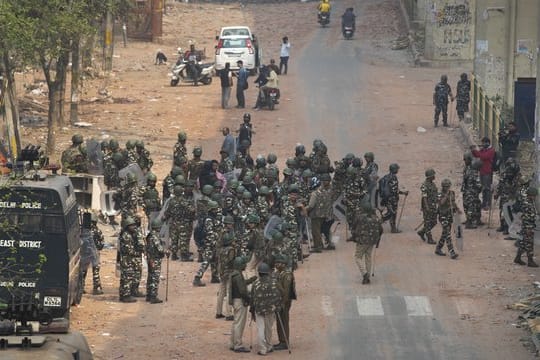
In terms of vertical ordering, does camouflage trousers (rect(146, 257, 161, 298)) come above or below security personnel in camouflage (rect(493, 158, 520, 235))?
below

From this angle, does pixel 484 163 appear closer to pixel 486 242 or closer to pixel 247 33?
pixel 486 242

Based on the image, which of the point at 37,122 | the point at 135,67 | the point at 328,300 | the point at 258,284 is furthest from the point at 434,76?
the point at 258,284

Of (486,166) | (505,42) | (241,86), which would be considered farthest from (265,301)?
(241,86)

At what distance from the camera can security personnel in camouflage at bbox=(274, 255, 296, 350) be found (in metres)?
20.1

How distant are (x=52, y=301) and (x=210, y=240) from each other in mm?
5107

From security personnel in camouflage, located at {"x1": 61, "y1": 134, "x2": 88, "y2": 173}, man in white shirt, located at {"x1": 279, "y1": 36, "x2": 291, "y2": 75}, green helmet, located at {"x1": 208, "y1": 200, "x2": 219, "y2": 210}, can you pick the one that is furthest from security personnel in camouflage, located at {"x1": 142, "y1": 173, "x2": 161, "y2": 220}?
man in white shirt, located at {"x1": 279, "y1": 36, "x2": 291, "y2": 75}

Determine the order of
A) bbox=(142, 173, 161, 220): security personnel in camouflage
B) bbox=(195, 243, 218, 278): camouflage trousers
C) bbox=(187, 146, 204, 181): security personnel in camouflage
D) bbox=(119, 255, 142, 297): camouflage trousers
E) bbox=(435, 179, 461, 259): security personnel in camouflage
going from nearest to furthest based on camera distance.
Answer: bbox=(119, 255, 142, 297): camouflage trousers → bbox=(195, 243, 218, 278): camouflage trousers → bbox=(435, 179, 461, 259): security personnel in camouflage → bbox=(142, 173, 161, 220): security personnel in camouflage → bbox=(187, 146, 204, 181): security personnel in camouflage

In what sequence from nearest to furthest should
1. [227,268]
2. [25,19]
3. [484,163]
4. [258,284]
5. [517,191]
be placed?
[258,284] → [227,268] → [517,191] → [484,163] → [25,19]

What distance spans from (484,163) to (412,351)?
10.1 metres

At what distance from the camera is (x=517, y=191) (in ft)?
86.4

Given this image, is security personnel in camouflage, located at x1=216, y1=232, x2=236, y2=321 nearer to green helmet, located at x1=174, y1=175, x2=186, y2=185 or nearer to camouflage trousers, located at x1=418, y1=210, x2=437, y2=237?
green helmet, located at x1=174, y1=175, x2=186, y2=185

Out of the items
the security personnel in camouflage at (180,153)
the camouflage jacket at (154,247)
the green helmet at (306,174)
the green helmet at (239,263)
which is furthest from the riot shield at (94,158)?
the green helmet at (239,263)

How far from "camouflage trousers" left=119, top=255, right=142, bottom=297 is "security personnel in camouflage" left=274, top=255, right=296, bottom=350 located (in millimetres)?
3631

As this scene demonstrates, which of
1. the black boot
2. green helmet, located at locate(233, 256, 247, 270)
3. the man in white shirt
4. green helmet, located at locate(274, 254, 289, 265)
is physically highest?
the man in white shirt
